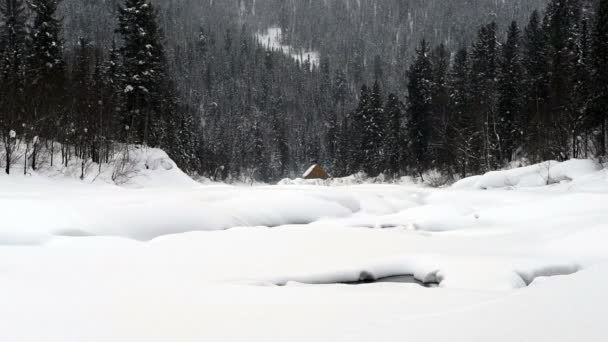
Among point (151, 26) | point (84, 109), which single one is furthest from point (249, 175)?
point (84, 109)

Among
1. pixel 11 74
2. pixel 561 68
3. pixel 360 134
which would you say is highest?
pixel 561 68

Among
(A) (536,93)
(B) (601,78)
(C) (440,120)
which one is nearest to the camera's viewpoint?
(B) (601,78)

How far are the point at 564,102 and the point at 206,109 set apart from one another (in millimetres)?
88779

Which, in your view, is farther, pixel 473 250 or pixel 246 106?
pixel 246 106

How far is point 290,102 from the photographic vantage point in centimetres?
11681

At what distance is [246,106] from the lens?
109375mm

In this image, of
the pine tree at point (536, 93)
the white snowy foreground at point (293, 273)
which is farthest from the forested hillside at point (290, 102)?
the white snowy foreground at point (293, 273)

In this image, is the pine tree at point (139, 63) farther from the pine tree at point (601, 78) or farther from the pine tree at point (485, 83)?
the pine tree at point (601, 78)

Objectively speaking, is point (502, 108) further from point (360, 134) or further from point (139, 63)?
point (139, 63)

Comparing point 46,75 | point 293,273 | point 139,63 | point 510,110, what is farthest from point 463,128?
point 293,273

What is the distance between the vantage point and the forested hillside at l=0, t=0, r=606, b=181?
2336 cm

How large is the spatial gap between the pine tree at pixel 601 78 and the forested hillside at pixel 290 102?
0.10 metres

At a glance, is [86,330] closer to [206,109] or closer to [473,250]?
[473,250]

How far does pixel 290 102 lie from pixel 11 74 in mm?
94524
